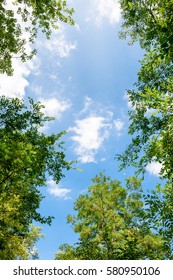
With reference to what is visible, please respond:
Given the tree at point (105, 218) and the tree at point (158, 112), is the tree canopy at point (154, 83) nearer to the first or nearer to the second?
the tree at point (158, 112)

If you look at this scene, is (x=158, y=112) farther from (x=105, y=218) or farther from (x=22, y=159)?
(x=105, y=218)

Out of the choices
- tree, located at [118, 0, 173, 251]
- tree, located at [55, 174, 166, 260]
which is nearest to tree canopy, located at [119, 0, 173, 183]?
tree, located at [118, 0, 173, 251]

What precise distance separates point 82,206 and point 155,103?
13.7 meters

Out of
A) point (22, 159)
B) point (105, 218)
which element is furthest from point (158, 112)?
point (105, 218)

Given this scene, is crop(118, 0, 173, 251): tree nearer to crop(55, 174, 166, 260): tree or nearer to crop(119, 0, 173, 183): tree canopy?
crop(119, 0, 173, 183): tree canopy

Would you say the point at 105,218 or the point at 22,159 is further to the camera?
the point at 105,218

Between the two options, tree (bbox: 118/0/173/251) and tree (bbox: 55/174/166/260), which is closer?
tree (bbox: 118/0/173/251)

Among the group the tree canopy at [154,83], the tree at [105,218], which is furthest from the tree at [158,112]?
the tree at [105,218]

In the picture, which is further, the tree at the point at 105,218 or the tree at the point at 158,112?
the tree at the point at 105,218

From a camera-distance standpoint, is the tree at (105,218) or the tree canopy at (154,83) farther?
the tree at (105,218)

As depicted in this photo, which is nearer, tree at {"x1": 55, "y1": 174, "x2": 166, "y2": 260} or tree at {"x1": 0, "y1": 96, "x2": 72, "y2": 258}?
tree at {"x1": 0, "y1": 96, "x2": 72, "y2": 258}

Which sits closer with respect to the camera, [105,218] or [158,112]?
[158,112]

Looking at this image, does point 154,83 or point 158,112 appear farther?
point 154,83

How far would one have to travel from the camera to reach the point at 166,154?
7.14 metres
